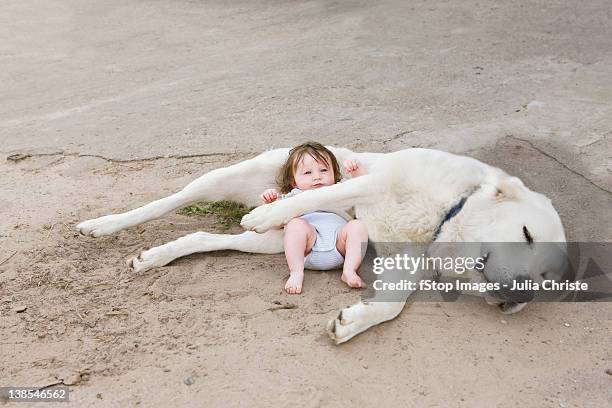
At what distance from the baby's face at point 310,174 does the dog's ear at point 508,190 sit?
978mm

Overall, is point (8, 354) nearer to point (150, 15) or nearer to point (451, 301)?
point (451, 301)

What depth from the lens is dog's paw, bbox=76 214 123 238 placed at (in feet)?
13.2

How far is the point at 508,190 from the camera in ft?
11.4

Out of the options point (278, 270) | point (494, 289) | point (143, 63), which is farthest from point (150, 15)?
point (494, 289)

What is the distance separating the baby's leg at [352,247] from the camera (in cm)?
354

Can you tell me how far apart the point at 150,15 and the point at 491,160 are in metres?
6.01

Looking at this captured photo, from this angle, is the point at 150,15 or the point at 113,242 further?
the point at 150,15

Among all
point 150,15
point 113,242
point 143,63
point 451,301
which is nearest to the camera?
point 451,301

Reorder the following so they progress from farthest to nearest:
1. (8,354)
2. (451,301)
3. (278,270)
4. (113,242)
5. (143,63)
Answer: (143,63), (113,242), (278,270), (451,301), (8,354)

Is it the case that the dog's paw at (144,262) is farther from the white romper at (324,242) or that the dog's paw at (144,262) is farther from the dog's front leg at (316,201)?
the white romper at (324,242)

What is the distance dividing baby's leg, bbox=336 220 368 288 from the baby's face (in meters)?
0.38

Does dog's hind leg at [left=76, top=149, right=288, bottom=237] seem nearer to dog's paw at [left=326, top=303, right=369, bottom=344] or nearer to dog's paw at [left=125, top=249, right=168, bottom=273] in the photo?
dog's paw at [left=125, top=249, right=168, bottom=273]

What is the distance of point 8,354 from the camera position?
306 cm

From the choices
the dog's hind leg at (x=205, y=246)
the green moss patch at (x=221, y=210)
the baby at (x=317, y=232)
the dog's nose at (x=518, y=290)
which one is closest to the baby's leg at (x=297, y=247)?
the baby at (x=317, y=232)
